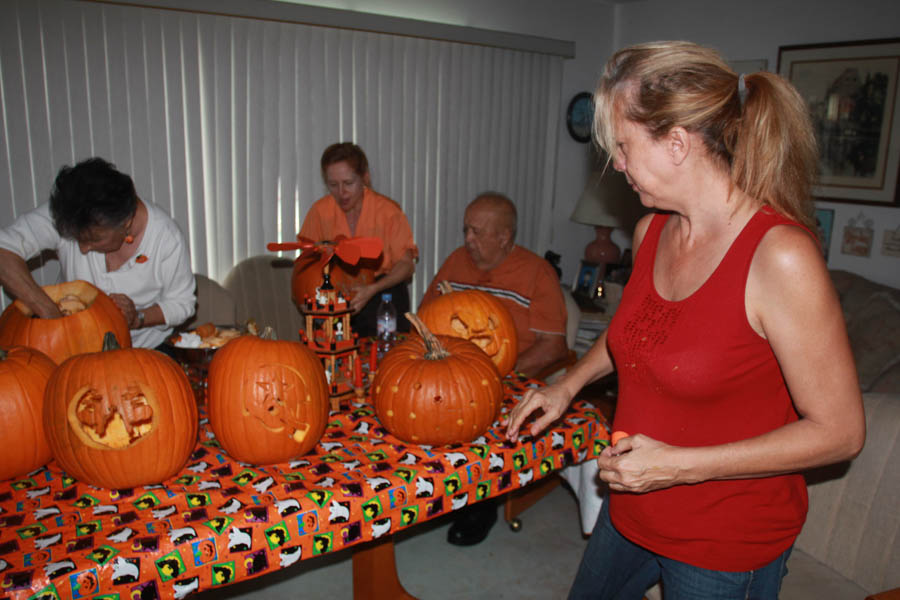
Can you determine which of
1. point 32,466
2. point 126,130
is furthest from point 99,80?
point 32,466

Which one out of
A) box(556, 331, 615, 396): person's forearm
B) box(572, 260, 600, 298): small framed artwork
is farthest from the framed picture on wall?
box(556, 331, 615, 396): person's forearm

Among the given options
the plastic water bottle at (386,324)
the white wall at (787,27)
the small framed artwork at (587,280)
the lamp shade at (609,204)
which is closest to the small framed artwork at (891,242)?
the white wall at (787,27)

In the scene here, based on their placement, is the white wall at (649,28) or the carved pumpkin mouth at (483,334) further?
the white wall at (649,28)

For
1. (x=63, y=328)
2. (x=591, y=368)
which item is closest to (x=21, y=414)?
(x=63, y=328)

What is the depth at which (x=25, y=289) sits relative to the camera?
1934 millimetres

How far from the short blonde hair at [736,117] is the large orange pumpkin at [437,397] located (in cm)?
85

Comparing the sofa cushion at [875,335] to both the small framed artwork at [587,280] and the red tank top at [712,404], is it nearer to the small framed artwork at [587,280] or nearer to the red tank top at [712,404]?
the small framed artwork at [587,280]

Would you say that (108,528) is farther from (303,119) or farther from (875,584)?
(303,119)

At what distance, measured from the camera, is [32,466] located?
1588mm

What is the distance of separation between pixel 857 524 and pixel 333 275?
2.19 metres

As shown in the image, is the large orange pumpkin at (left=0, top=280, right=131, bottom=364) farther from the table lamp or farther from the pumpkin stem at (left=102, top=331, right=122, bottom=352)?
the table lamp

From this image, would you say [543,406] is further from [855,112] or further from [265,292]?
[855,112]

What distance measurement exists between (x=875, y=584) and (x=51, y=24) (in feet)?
14.0

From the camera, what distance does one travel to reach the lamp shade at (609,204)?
5035 millimetres
